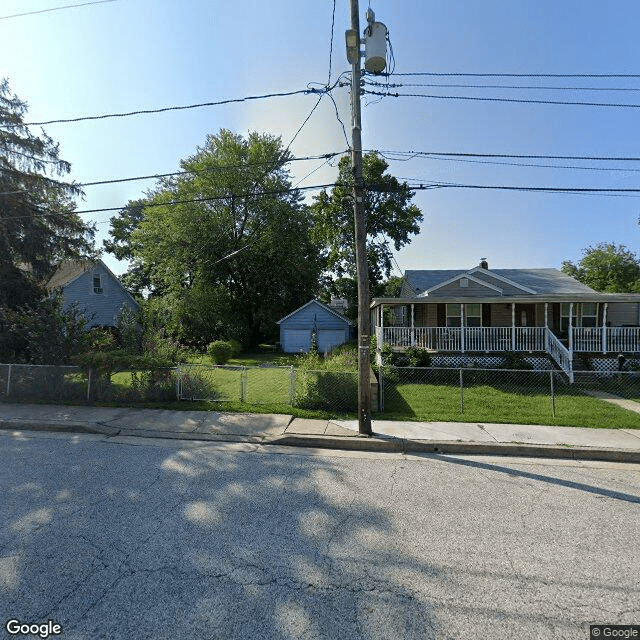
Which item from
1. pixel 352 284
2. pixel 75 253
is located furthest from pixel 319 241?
pixel 75 253

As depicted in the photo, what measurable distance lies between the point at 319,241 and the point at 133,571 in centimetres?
2869

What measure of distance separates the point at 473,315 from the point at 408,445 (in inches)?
509

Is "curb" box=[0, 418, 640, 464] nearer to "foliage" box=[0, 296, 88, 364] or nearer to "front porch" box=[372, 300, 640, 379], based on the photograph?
"foliage" box=[0, 296, 88, 364]

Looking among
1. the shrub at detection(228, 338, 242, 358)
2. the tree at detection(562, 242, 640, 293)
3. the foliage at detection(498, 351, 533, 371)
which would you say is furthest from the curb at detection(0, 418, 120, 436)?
the tree at detection(562, 242, 640, 293)

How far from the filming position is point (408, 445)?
20.7 ft

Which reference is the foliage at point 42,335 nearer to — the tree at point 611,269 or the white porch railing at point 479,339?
the white porch railing at point 479,339

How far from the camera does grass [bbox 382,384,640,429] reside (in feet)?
25.5

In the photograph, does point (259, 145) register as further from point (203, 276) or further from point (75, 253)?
point (75, 253)

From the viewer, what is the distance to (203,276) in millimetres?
28484

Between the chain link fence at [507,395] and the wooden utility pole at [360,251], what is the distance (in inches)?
64.0

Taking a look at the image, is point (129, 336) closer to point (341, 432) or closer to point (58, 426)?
point (58, 426)

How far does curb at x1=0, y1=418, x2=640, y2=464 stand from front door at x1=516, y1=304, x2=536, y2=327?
1254 centimetres

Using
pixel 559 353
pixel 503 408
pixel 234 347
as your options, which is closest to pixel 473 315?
pixel 559 353

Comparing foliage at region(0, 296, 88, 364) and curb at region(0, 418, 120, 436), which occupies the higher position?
foliage at region(0, 296, 88, 364)
